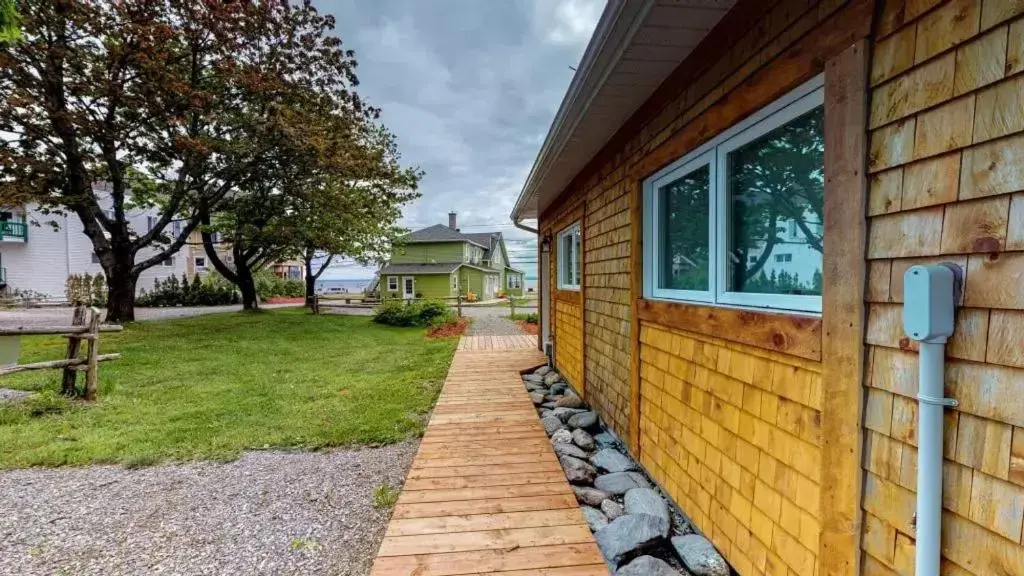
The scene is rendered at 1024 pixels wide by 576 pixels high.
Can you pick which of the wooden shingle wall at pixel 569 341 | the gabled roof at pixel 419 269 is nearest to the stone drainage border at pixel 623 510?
the wooden shingle wall at pixel 569 341

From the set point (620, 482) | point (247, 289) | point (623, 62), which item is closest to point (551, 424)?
point (620, 482)

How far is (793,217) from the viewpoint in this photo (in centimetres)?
178

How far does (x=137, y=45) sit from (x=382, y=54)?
205 inches

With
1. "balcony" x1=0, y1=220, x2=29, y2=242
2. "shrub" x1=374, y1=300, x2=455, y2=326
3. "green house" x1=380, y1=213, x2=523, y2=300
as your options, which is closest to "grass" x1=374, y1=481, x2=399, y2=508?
"shrub" x1=374, y1=300, x2=455, y2=326

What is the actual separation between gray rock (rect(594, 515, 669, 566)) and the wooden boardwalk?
0.45ft

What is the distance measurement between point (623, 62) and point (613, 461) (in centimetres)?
270

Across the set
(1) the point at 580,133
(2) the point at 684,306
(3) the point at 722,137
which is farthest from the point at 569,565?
(1) the point at 580,133

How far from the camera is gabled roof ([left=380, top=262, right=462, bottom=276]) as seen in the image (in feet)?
90.9

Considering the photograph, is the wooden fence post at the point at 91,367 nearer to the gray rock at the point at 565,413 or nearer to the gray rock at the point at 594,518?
the gray rock at the point at 565,413

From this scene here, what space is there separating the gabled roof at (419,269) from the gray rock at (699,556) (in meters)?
25.9

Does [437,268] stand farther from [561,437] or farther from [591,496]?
[591,496]

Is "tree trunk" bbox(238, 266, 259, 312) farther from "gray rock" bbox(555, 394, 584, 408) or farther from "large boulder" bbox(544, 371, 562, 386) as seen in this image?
"gray rock" bbox(555, 394, 584, 408)

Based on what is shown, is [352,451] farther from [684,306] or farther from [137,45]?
[137,45]

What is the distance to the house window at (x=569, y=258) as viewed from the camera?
18.2 ft
